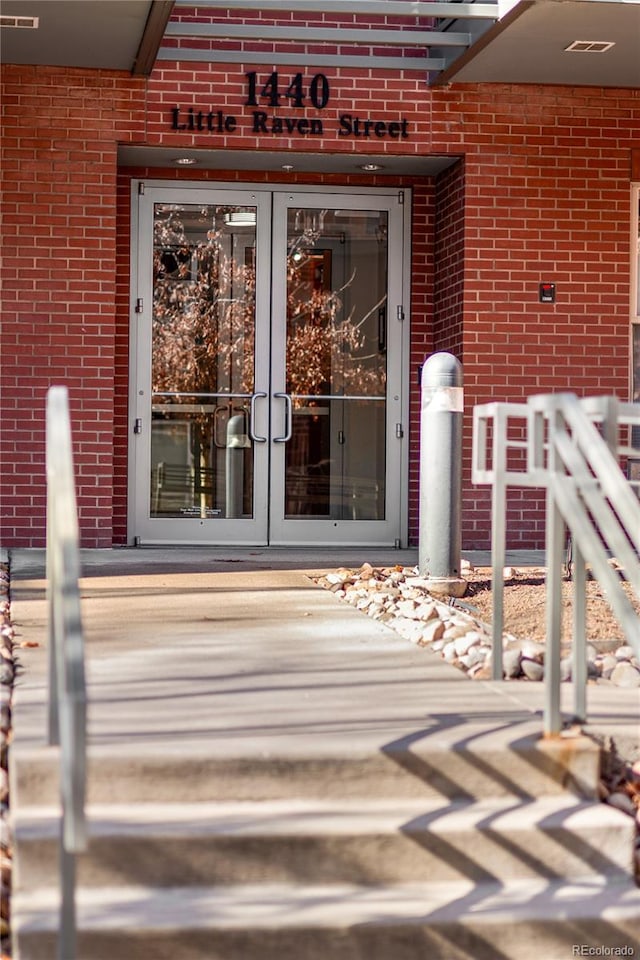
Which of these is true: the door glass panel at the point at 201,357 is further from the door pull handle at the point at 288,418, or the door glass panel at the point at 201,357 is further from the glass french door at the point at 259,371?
the door pull handle at the point at 288,418

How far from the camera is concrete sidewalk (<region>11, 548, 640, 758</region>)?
3.71 metres

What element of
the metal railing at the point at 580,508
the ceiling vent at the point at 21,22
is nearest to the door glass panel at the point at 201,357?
the ceiling vent at the point at 21,22

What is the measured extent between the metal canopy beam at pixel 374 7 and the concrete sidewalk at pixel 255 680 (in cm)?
356

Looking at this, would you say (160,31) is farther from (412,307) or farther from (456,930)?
(456,930)

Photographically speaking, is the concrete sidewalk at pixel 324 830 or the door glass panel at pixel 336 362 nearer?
the concrete sidewalk at pixel 324 830

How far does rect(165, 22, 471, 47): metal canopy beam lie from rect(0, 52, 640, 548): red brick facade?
23.4 inches

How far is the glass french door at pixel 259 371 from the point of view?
9.71 metres

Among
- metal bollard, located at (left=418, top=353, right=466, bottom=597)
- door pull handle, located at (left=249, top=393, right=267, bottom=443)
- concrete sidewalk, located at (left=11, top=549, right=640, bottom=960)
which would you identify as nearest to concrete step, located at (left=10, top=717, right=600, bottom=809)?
concrete sidewalk, located at (left=11, top=549, right=640, bottom=960)

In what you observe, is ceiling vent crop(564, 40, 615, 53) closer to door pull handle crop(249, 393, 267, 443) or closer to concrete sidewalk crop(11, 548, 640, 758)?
door pull handle crop(249, 393, 267, 443)

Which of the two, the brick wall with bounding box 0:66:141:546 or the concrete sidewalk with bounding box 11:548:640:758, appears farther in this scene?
the brick wall with bounding box 0:66:141:546

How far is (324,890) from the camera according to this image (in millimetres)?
3326

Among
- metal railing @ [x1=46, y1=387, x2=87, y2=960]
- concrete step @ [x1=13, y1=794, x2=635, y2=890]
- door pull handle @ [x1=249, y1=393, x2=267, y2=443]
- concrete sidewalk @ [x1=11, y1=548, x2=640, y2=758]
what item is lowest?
concrete step @ [x1=13, y1=794, x2=635, y2=890]

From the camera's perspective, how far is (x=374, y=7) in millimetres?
7926

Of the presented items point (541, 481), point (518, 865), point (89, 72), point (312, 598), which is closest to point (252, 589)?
point (312, 598)
